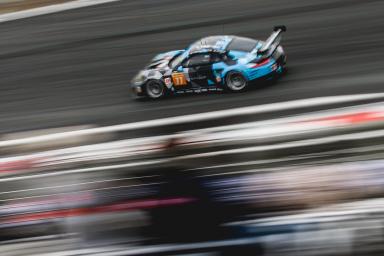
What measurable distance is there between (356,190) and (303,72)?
8.92 meters

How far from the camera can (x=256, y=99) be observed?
1177 cm

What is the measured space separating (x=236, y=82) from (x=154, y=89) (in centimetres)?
169

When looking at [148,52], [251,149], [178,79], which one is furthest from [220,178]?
[148,52]

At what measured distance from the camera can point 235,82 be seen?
12.1 metres

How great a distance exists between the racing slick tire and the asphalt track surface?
15 cm

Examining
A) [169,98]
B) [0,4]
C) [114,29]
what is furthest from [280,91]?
[0,4]

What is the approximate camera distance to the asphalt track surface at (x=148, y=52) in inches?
481

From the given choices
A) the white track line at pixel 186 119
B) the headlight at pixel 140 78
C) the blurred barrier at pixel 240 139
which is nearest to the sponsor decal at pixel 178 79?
the headlight at pixel 140 78

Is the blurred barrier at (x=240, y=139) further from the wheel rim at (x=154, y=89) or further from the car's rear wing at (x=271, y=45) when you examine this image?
the wheel rim at (x=154, y=89)

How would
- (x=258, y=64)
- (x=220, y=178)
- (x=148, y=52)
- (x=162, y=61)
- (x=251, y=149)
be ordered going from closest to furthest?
1. (x=220, y=178)
2. (x=251, y=149)
3. (x=258, y=64)
4. (x=162, y=61)
5. (x=148, y=52)

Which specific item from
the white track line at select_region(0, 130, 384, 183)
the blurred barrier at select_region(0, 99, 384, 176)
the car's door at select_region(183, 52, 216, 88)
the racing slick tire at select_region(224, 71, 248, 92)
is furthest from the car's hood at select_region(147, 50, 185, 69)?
the white track line at select_region(0, 130, 384, 183)

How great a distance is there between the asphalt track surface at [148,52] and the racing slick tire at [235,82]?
0.15m

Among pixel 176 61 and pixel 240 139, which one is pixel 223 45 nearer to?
pixel 176 61

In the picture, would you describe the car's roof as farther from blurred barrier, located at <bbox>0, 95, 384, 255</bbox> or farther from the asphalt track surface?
blurred barrier, located at <bbox>0, 95, 384, 255</bbox>
